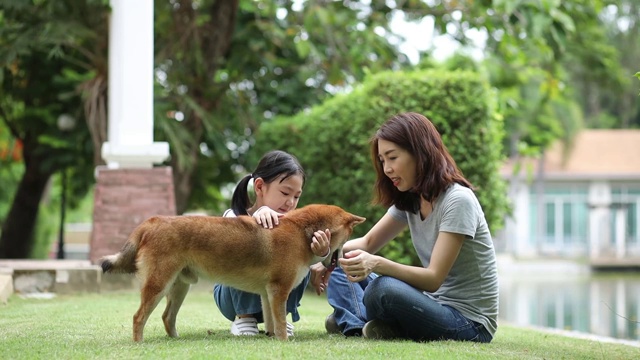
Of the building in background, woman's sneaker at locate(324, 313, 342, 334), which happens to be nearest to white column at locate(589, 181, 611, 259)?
the building in background

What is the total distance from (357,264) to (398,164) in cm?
63

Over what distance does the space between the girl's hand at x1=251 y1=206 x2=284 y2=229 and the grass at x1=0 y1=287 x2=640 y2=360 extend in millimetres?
658

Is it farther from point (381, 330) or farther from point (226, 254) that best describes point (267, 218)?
point (381, 330)

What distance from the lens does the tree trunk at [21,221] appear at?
16.3 meters

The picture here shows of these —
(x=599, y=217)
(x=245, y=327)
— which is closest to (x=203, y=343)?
(x=245, y=327)

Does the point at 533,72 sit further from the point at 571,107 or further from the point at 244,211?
the point at 571,107

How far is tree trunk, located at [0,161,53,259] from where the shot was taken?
53.5 ft

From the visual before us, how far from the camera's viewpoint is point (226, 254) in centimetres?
489

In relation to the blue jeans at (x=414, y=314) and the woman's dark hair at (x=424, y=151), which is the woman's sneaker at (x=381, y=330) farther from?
the woman's dark hair at (x=424, y=151)

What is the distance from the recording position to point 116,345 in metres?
4.79

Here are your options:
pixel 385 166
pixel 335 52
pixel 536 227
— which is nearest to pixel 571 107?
pixel 536 227

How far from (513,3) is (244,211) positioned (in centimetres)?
555

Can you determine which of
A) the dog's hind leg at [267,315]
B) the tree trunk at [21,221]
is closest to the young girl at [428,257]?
the dog's hind leg at [267,315]

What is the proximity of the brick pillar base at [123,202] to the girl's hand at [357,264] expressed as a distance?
531 centimetres
